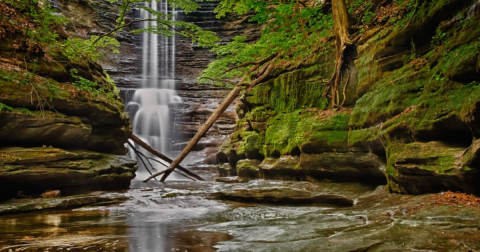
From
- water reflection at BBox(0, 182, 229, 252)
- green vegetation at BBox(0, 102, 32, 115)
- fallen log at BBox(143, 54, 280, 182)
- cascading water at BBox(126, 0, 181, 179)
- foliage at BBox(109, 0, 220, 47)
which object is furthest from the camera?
cascading water at BBox(126, 0, 181, 179)

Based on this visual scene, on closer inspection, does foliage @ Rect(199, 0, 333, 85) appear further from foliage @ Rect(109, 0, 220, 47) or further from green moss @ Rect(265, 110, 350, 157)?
green moss @ Rect(265, 110, 350, 157)

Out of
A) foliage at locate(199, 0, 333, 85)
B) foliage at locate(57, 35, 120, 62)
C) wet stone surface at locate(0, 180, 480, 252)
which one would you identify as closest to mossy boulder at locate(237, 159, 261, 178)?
foliage at locate(199, 0, 333, 85)

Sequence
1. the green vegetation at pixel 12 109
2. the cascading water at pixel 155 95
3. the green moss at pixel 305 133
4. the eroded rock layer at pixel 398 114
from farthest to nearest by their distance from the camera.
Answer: the cascading water at pixel 155 95, the green moss at pixel 305 133, the green vegetation at pixel 12 109, the eroded rock layer at pixel 398 114

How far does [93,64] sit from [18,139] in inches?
160

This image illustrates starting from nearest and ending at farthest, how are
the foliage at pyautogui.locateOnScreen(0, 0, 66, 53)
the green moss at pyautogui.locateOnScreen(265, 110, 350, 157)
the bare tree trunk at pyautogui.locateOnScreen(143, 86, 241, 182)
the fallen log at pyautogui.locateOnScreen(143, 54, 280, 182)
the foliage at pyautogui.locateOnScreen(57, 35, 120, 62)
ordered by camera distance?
the foliage at pyautogui.locateOnScreen(0, 0, 66, 53)
the green moss at pyautogui.locateOnScreen(265, 110, 350, 157)
the foliage at pyautogui.locateOnScreen(57, 35, 120, 62)
the fallen log at pyautogui.locateOnScreen(143, 54, 280, 182)
the bare tree trunk at pyautogui.locateOnScreen(143, 86, 241, 182)

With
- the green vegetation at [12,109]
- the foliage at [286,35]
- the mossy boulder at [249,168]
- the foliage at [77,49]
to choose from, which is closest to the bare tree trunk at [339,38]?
the foliage at [286,35]

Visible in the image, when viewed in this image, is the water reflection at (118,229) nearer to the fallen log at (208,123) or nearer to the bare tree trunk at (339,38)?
the bare tree trunk at (339,38)

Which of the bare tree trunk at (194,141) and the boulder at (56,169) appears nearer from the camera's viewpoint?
the boulder at (56,169)

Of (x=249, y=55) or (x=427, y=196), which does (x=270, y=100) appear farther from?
(x=427, y=196)

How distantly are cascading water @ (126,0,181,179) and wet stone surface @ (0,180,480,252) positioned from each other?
12569mm

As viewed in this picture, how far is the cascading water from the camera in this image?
22.5m

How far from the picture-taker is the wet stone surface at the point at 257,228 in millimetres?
3144

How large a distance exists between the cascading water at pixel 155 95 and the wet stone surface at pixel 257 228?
495 inches

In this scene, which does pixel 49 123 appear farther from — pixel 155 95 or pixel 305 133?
pixel 155 95
